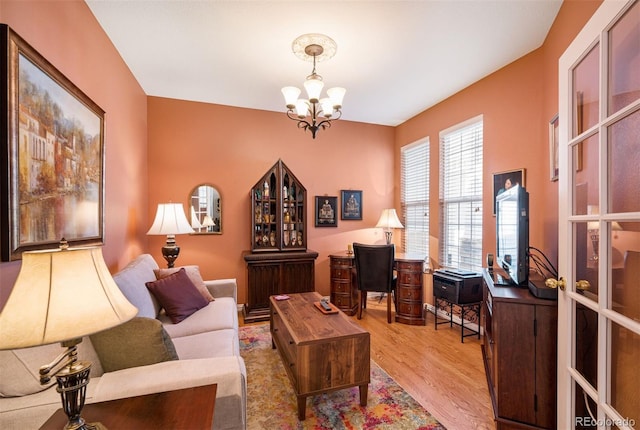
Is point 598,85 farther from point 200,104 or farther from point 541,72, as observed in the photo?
point 200,104

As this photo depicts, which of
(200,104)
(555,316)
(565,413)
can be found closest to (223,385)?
(565,413)

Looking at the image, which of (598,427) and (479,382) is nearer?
(598,427)

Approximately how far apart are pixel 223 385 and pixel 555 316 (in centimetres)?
187

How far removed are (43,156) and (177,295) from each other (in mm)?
1401

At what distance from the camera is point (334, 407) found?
6.64 feet

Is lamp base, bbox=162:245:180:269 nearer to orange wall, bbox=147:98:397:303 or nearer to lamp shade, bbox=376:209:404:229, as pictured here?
orange wall, bbox=147:98:397:303

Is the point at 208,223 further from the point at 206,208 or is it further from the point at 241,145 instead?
the point at 241,145

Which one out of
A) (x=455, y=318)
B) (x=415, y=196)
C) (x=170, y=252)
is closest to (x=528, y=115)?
(x=415, y=196)

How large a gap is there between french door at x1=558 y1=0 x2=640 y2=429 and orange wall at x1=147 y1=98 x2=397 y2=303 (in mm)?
3206

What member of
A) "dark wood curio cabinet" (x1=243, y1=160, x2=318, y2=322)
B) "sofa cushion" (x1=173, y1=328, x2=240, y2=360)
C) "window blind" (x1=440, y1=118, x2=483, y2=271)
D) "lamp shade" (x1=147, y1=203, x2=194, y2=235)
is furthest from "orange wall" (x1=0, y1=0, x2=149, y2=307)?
"window blind" (x1=440, y1=118, x2=483, y2=271)

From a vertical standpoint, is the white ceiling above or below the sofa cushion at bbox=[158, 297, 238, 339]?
above

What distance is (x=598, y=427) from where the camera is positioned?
121 cm

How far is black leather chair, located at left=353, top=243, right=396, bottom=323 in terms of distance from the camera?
3.56m

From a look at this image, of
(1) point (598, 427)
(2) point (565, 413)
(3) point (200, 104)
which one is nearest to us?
(1) point (598, 427)
